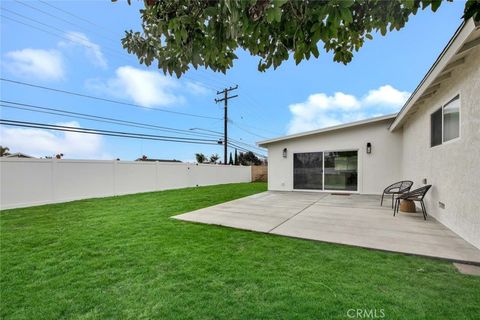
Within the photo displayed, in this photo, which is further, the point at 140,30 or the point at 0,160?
the point at 0,160

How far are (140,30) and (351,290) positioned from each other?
9.94ft

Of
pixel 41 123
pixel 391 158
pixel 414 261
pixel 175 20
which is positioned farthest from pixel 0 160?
pixel 391 158

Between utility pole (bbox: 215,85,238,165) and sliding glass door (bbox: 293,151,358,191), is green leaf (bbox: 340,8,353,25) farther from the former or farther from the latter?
utility pole (bbox: 215,85,238,165)

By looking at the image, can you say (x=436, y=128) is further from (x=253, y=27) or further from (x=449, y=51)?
(x=253, y=27)

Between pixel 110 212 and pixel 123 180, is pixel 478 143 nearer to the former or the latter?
pixel 110 212

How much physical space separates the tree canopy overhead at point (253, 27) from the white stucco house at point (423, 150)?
2.03 meters

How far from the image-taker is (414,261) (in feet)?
10.00

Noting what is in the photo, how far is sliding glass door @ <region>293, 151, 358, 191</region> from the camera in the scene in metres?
10.0

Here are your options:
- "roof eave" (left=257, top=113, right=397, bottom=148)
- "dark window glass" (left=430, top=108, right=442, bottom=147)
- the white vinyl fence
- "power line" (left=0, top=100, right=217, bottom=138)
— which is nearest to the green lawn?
"dark window glass" (left=430, top=108, right=442, bottom=147)

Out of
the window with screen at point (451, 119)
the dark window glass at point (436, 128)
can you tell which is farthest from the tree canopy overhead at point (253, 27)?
the dark window glass at point (436, 128)

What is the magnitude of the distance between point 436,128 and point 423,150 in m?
0.95

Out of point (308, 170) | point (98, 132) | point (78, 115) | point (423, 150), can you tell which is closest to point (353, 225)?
point (423, 150)

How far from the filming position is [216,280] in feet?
8.64

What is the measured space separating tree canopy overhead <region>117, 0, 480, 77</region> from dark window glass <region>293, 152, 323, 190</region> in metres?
9.22
